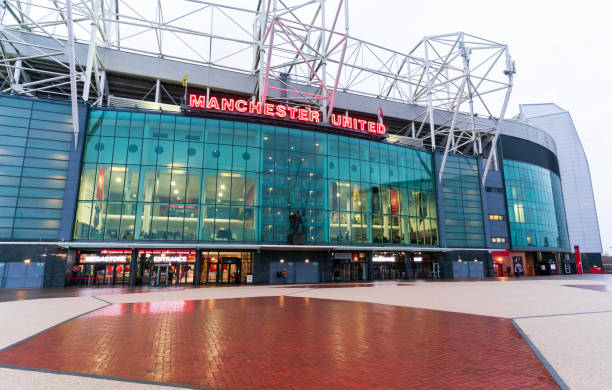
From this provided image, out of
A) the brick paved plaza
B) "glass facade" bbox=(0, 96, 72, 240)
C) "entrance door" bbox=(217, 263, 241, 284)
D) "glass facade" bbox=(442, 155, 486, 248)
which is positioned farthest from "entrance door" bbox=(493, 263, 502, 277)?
"glass facade" bbox=(0, 96, 72, 240)

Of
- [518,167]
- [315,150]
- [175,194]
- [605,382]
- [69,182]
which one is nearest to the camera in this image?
[605,382]

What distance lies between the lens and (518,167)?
57.3 metres

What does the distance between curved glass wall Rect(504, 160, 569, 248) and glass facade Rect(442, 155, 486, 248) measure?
947cm

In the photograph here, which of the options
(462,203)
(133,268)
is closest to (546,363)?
(133,268)

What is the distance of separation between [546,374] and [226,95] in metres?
43.0

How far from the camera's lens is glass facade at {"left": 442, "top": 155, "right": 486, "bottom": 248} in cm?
4666

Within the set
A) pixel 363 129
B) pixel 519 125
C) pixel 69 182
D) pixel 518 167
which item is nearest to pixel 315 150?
pixel 363 129

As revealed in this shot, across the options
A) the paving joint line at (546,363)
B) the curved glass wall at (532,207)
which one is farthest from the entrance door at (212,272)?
the curved glass wall at (532,207)

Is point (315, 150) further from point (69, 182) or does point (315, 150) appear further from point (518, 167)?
point (518, 167)

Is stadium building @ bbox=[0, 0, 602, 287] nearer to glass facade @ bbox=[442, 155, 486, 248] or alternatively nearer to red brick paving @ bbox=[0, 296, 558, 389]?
glass facade @ bbox=[442, 155, 486, 248]

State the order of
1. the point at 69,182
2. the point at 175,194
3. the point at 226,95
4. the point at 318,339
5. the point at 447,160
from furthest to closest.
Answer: the point at 447,160 → the point at 226,95 → the point at 175,194 → the point at 69,182 → the point at 318,339

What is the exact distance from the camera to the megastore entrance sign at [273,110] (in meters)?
34.6

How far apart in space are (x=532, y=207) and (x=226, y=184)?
5268 centimetres

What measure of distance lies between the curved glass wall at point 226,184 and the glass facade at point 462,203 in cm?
906
